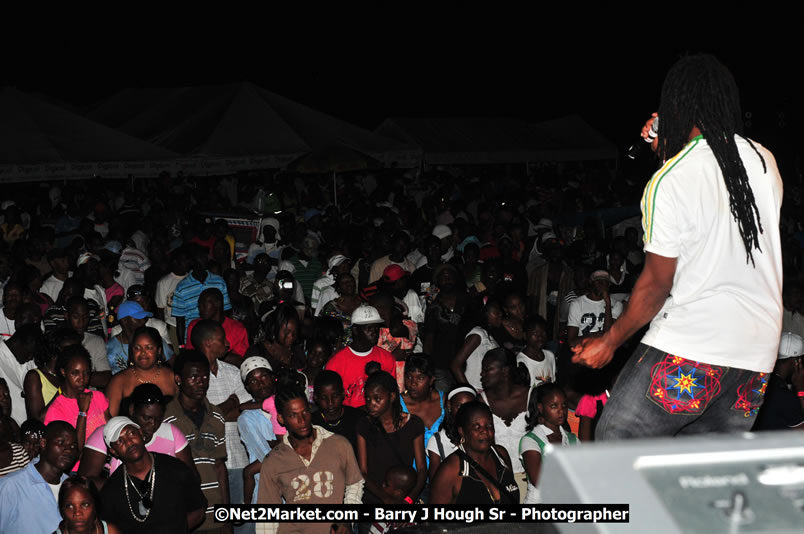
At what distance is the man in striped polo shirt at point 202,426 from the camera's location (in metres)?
5.64

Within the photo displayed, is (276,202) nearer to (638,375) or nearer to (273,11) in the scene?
(638,375)

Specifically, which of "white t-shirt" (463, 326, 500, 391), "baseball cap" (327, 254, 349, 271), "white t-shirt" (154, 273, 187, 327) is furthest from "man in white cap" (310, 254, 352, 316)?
"white t-shirt" (463, 326, 500, 391)

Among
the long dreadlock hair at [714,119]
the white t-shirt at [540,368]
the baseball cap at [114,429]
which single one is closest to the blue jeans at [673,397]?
the long dreadlock hair at [714,119]

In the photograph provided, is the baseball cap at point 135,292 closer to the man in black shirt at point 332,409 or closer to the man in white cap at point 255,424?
the man in white cap at point 255,424

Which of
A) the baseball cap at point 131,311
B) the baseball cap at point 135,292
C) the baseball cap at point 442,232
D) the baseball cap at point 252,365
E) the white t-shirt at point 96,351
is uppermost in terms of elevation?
the baseball cap at point 442,232

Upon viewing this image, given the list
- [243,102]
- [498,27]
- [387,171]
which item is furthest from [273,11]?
[243,102]

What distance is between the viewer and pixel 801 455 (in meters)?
1.21

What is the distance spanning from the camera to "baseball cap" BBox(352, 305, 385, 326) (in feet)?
22.5

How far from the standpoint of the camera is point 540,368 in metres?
7.05

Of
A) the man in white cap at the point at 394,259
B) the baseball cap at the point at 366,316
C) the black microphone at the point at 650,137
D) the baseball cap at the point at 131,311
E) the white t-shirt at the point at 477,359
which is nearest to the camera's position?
the black microphone at the point at 650,137

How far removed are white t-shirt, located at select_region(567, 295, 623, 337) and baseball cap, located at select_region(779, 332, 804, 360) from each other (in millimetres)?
1520

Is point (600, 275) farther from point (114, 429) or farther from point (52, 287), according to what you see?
point (52, 287)

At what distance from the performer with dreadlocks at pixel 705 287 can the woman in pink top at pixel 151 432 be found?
328 centimetres

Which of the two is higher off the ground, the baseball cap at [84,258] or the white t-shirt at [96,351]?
the baseball cap at [84,258]
